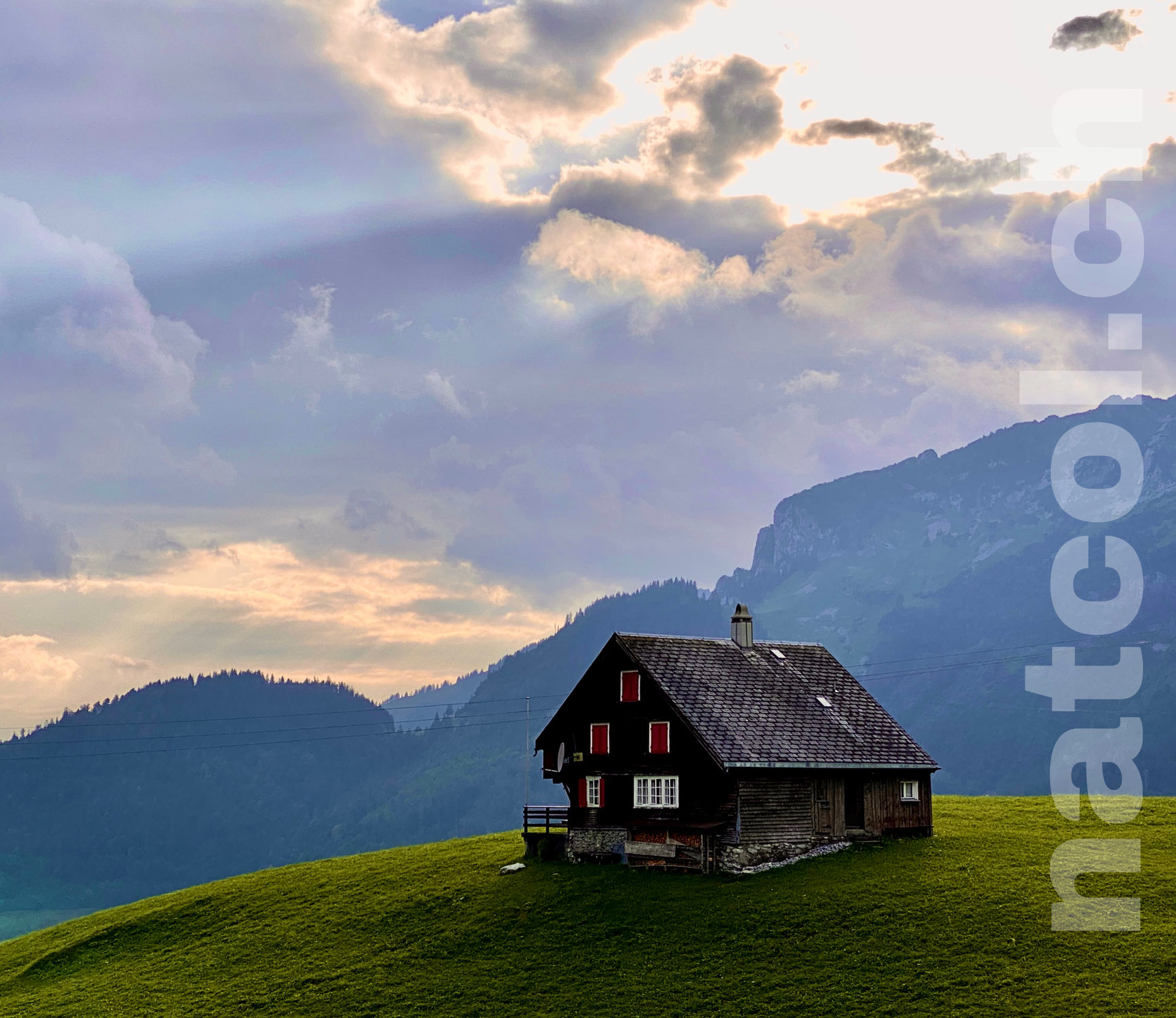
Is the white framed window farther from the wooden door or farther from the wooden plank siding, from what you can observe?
the wooden door

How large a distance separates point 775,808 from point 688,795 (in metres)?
4.18

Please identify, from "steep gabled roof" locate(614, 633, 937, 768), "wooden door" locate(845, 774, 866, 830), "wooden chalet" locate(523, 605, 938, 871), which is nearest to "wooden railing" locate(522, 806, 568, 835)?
"wooden chalet" locate(523, 605, 938, 871)

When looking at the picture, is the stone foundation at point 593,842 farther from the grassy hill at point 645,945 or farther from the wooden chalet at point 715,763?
the grassy hill at point 645,945

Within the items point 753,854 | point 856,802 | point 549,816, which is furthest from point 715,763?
point 549,816

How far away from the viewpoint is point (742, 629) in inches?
2968

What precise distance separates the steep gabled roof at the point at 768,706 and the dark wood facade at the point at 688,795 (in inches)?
21.3

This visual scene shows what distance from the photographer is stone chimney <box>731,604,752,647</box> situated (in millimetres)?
74875

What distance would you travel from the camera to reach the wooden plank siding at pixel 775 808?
62750 mm

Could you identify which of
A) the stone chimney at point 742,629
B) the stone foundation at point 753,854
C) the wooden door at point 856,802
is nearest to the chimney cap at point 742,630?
the stone chimney at point 742,629

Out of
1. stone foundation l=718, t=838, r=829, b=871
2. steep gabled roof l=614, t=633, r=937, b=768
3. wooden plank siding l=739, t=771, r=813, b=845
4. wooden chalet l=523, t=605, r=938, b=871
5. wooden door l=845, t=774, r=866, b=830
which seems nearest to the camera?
stone foundation l=718, t=838, r=829, b=871

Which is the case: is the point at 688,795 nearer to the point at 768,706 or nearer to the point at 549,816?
the point at 768,706

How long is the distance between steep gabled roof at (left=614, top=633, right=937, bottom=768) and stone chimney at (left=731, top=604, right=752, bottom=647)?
50 centimetres

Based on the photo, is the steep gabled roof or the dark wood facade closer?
the dark wood facade

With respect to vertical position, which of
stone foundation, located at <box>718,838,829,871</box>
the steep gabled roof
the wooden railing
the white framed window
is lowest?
stone foundation, located at <box>718,838,829,871</box>
